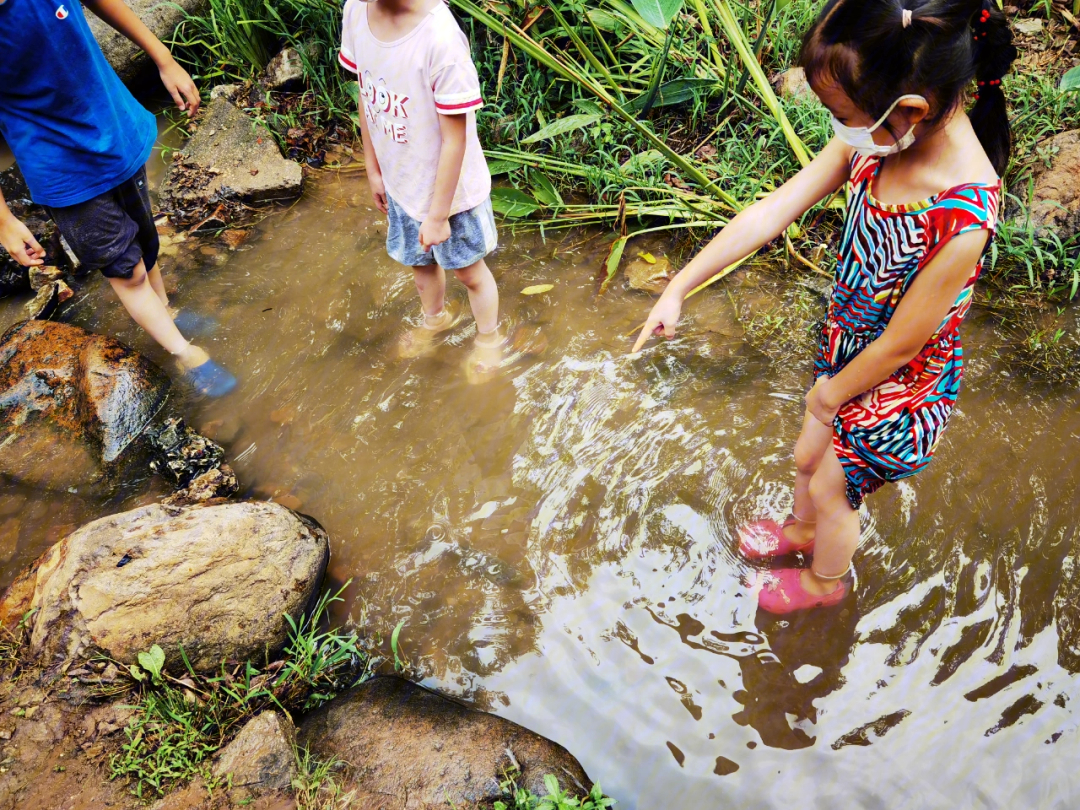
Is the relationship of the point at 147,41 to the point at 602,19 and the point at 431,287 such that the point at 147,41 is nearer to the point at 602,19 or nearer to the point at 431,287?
the point at 431,287

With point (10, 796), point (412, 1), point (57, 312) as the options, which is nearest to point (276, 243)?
point (57, 312)

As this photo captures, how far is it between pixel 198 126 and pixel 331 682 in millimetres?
3273

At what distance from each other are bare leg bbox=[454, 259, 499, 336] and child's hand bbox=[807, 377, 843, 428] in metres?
1.38

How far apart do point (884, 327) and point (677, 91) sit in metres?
2.43

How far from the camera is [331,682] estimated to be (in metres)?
2.17

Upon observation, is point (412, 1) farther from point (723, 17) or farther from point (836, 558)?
point (836, 558)

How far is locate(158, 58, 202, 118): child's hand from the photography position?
276 cm

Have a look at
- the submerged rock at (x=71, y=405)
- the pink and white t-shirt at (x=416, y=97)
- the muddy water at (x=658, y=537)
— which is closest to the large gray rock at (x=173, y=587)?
the muddy water at (x=658, y=537)

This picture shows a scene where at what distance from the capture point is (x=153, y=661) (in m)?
2.02

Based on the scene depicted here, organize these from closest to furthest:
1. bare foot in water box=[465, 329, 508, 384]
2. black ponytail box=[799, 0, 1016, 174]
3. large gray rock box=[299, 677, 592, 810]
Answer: black ponytail box=[799, 0, 1016, 174]
large gray rock box=[299, 677, 592, 810]
bare foot in water box=[465, 329, 508, 384]

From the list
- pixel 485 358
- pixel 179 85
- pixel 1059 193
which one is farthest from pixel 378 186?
pixel 1059 193

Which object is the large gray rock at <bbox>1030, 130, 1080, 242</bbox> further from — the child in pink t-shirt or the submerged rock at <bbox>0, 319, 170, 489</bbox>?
the submerged rock at <bbox>0, 319, 170, 489</bbox>

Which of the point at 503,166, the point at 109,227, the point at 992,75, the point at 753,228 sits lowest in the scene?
the point at 503,166

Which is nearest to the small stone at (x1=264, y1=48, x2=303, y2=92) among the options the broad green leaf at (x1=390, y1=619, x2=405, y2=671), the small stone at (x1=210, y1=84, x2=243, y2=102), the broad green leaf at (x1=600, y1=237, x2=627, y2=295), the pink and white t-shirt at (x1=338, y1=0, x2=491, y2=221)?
the small stone at (x1=210, y1=84, x2=243, y2=102)
